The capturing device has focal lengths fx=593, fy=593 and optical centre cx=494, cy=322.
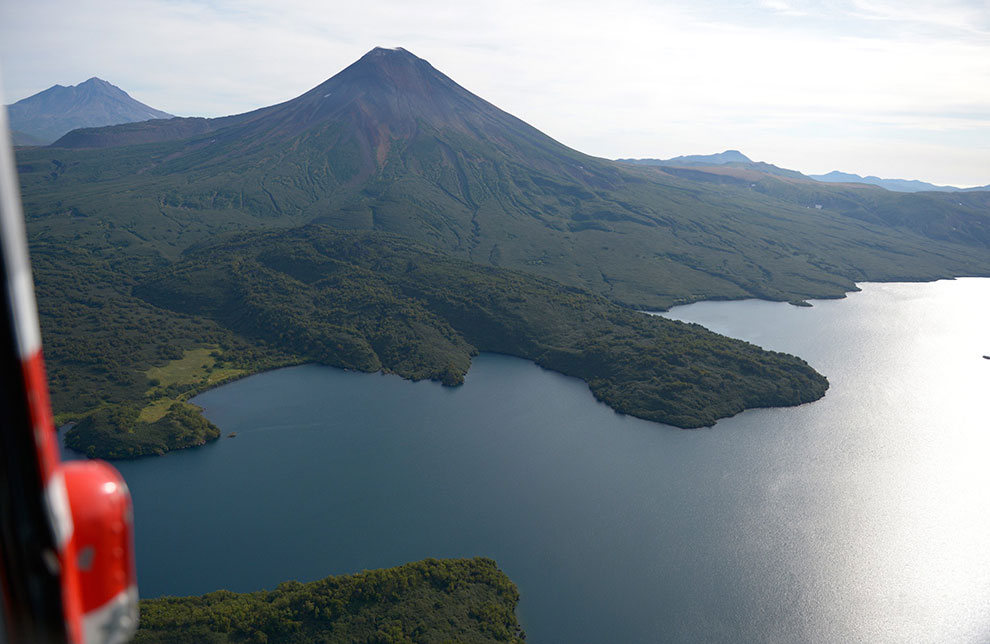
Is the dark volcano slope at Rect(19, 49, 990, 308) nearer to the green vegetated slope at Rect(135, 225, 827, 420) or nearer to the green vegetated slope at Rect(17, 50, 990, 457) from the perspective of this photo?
the green vegetated slope at Rect(17, 50, 990, 457)

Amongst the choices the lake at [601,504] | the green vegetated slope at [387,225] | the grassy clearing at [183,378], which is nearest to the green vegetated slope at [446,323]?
the green vegetated slope at [387,225]

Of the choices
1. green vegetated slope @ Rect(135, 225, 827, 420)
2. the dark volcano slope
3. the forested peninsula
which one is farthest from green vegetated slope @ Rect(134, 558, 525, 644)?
the dark volcano slope

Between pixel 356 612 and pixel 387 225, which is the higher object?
pixel 387 225

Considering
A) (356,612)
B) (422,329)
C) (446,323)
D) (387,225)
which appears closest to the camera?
(356,612)

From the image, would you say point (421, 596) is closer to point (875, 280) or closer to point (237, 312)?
point (237, 312)

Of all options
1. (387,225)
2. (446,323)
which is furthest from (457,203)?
(446,323)

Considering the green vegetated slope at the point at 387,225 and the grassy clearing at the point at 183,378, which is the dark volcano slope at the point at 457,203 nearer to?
the green vegetated slope at the point at 387,225

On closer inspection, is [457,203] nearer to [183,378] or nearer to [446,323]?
[446,323]

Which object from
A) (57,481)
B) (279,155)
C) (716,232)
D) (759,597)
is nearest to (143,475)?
(759,597)

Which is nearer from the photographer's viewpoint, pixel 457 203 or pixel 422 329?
pixel 422 329
